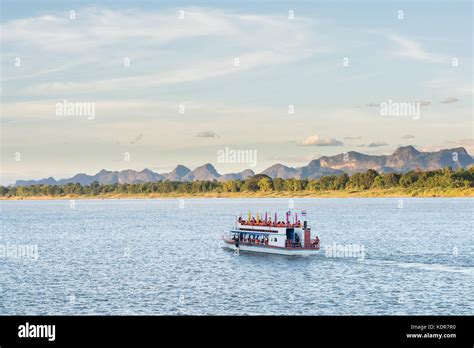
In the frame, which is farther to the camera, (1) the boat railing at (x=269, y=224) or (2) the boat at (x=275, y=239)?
(1) the boat railing at (x=269, y=224)

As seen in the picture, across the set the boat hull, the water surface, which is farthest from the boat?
the water surface

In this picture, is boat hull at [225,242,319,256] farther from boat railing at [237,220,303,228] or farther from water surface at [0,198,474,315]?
boat railing at [237,220,303,228]

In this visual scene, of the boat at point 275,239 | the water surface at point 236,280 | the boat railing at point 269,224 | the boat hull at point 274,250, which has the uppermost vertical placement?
the boat railing at point 269,224

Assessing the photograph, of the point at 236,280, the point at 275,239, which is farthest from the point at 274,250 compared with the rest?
the point at 236,280

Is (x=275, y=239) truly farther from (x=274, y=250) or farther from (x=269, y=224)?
(x=269, y=224)

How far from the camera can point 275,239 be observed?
125688 millimetres

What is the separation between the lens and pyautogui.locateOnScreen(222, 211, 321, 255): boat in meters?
121

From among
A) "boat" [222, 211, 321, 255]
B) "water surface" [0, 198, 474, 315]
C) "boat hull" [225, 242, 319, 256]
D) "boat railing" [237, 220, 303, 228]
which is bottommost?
"water surface" [0, 198, 474, 315]

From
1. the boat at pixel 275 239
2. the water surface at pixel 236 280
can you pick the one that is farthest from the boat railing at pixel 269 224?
the water surface at pixel 236 280

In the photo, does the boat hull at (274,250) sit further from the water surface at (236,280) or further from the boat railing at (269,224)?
the boat railing at (269,224)

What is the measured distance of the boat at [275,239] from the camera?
12081 centimetres

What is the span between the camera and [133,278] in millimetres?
95875
